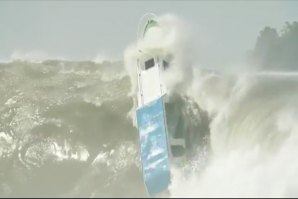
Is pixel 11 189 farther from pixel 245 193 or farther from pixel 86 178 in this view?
pixel 245 193

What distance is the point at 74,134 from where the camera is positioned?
883 inches

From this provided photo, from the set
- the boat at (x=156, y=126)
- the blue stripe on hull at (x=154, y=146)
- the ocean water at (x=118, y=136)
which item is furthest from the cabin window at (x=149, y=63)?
the ocean water at (x=118, y=136)

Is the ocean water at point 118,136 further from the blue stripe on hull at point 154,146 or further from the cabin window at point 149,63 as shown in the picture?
the cabin window at point 149,63

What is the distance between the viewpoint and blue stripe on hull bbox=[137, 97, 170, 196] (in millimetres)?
18125

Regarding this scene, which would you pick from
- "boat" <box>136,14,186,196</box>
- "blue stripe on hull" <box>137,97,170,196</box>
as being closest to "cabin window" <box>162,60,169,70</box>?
"boat" <box>136,14,186,196</box>

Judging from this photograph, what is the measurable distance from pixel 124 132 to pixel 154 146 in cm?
A: 336

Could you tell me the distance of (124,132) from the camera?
72.2 feet

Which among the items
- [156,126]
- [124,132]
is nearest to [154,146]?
[156,126]

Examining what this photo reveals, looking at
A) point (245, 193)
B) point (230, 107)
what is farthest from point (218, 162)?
point (245, 193)

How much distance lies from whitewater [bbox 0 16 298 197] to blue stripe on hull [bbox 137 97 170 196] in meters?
0.44

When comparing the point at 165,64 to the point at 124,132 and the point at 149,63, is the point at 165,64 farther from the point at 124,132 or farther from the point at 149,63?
the point at 124,132

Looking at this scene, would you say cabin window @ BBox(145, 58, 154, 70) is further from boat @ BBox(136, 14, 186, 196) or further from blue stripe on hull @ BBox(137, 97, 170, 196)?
blue stripe on hull @ BBox(137, 97, 170, 196)

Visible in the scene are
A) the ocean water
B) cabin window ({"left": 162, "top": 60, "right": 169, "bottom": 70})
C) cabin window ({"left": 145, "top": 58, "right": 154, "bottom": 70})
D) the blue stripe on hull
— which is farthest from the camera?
cabin window ({"left": 162, "top": 60, "right": 169, "bottom": 70})

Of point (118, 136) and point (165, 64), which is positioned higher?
point (165, 64)
